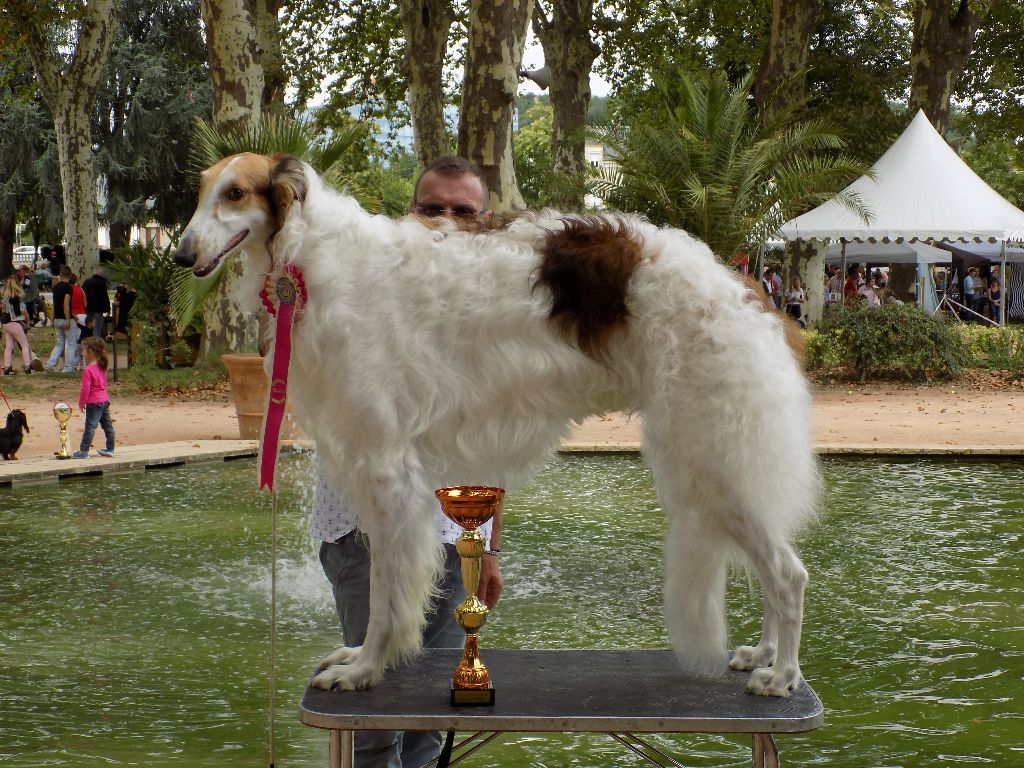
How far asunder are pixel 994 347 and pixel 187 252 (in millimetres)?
21129

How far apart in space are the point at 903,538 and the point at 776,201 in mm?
13414

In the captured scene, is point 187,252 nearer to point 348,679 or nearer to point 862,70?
point 348,679

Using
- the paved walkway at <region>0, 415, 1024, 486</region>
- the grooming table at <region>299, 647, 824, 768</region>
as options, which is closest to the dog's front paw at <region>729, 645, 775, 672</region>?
the grooming table at <region>299, 647, 824, 768</region>

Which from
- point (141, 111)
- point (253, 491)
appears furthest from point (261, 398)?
point (141, 111)

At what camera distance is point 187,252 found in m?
3.07

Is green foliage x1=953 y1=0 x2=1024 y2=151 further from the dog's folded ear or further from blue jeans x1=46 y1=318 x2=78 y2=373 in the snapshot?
the dog's folded ear

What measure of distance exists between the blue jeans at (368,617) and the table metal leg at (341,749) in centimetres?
48

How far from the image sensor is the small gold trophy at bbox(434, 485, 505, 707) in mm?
3084

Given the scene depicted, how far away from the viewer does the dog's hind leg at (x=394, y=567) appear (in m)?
3.18

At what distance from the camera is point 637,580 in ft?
25.0

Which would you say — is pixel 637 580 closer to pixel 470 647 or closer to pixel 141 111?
pixel 470 647

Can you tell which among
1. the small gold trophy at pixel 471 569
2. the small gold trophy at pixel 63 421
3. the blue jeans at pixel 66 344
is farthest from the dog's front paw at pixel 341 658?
the blue jeans at pixel 66 344

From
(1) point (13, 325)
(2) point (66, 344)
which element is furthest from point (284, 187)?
(2) point (66, 344)

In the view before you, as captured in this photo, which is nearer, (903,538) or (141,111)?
(903,538)
